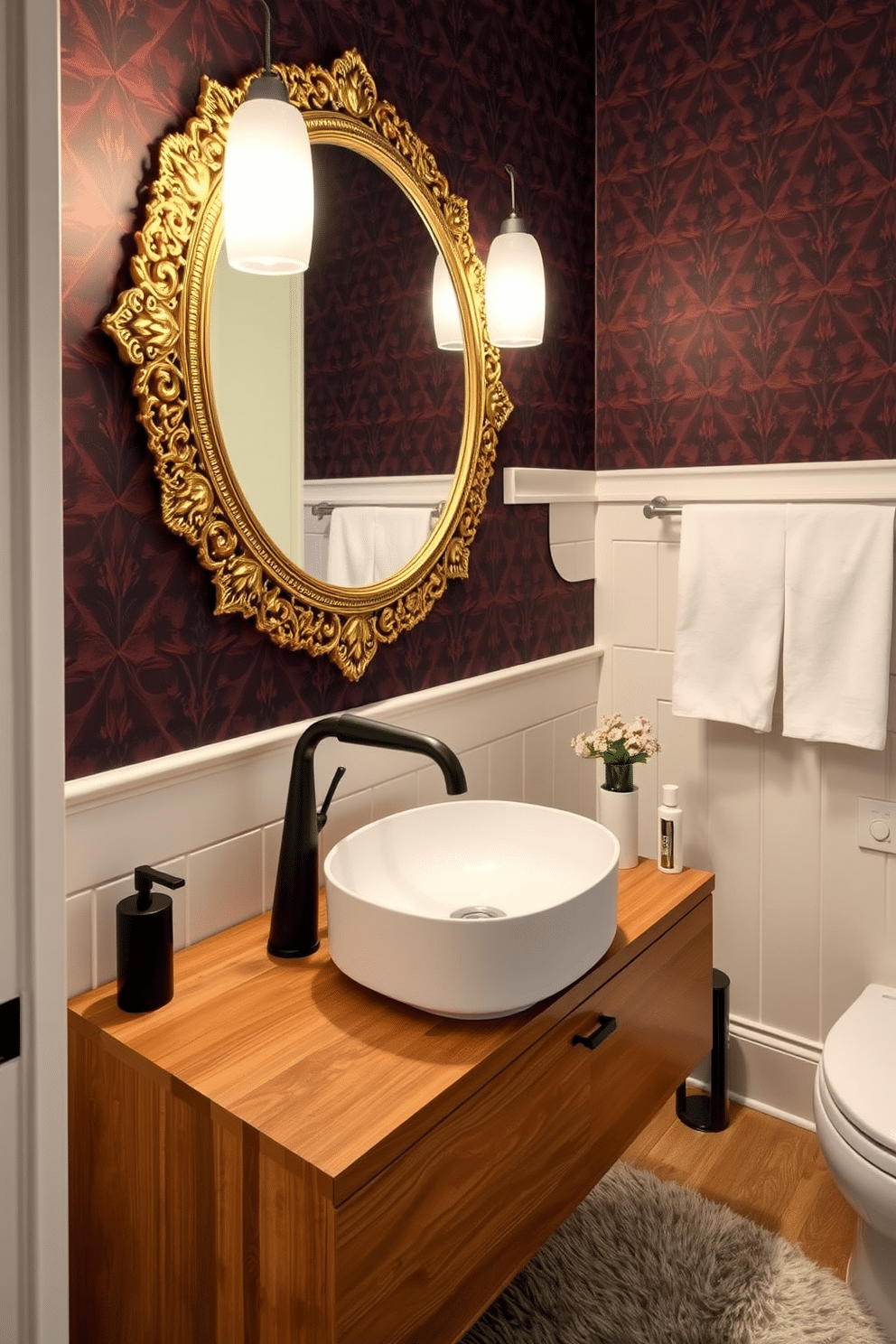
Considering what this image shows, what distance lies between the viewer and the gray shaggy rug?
157 cm

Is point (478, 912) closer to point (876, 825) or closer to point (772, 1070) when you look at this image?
point (876, 825)

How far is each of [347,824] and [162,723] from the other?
1.34 ft

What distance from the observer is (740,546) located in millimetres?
1976

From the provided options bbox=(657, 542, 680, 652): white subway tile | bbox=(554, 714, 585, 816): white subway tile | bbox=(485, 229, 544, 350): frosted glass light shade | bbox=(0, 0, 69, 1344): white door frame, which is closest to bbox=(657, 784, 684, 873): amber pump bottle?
bbox=(554, 714, 585, 816): white subway tile

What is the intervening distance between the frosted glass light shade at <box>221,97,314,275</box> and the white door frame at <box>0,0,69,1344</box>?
0.38 metres

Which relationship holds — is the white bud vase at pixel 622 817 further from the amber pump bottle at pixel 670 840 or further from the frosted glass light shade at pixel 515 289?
the frosted glass light shade at pixel 515 289

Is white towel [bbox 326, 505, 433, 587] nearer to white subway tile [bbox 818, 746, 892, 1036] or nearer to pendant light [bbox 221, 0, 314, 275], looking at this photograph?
pendant light [bbox 221, 0, 314, 275]

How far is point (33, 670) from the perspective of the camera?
879 millimetres

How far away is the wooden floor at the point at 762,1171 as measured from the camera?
1787mm

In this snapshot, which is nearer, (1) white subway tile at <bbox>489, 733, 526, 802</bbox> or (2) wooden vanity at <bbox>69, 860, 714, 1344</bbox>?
(2) wooden vanity at <bbox>69, 860, 714, 1344</bbox>

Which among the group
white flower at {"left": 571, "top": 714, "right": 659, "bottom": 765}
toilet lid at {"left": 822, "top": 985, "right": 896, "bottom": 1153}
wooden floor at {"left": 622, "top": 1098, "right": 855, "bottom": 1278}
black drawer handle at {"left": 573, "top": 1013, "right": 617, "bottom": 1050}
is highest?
white flower at {"left": 571, "top": 714, "right": 659, "bottom": 765}

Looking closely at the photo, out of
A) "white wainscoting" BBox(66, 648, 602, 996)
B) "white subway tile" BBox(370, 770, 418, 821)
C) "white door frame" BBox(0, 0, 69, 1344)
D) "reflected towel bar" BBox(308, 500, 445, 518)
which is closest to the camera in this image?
"white door frame" BBox(0, 0, 69, 1344)

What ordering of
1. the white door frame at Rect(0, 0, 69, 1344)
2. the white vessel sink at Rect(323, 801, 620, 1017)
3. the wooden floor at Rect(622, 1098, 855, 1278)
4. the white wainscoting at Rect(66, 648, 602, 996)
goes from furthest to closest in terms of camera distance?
the wooden floor at Rect(622, 1098, 855, 1278)
the white wainscoting at Rect(66, 648, 602, 996)
the white vessel sink at Rect(323, 801, 620, 1017)
the white door frame at Rect(0, 0, 69, 1344)

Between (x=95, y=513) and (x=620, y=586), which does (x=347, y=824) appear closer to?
(x=95, y=513)
